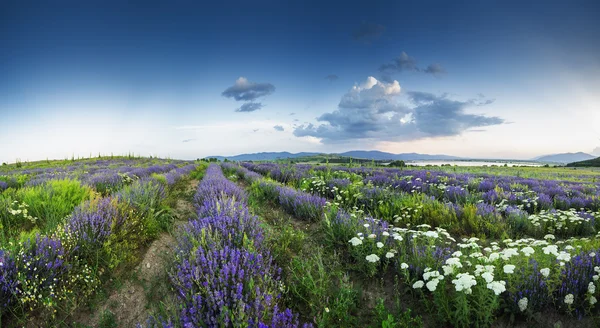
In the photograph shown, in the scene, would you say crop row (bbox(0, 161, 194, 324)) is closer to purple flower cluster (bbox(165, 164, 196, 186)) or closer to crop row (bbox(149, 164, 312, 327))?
crop row (bbox(149, 164, 312, 327))

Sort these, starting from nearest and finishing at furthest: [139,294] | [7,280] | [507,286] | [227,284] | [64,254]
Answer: [227,284] → [7,280] → [507,286] → [64,254] → [139,294]

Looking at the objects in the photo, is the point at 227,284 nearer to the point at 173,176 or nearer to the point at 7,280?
the point at 7,280

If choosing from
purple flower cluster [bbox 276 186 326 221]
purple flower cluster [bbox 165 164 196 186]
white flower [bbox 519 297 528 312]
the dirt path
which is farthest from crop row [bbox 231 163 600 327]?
purple flower cluster [bbox 165 164 196 186]

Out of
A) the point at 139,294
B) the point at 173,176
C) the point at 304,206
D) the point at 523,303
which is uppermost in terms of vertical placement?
the point at 173,176

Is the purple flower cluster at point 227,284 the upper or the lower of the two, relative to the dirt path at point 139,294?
upper

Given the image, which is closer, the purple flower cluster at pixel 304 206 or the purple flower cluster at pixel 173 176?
the purple flower cluster at pixel 304 206

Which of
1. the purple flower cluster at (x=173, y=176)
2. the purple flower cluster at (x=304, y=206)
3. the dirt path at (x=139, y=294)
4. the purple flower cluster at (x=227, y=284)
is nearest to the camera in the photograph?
the purple flower cluster at (x=227, y=284)

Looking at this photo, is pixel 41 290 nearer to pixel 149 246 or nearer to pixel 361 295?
pixel 149 246

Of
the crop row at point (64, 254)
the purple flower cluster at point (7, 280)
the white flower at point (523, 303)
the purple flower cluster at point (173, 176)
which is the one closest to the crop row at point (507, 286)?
the white flower at point (523, 303)

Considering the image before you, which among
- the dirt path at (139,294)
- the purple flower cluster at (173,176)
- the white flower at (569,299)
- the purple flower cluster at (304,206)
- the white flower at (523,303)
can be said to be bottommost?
the dirt path at (139,294)

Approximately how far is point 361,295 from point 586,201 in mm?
7148

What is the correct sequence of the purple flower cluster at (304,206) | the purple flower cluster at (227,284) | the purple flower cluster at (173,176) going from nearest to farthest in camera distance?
the purple flower cluster at (227,284) → the purple flower cluster at (304,206) → the purple flower cluster at (173,176)

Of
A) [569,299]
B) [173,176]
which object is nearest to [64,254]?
[569,299]

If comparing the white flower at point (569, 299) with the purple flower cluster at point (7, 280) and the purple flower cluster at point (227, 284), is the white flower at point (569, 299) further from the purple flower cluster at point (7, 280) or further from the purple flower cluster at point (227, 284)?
the purple flower cluster at point (7, 280)
